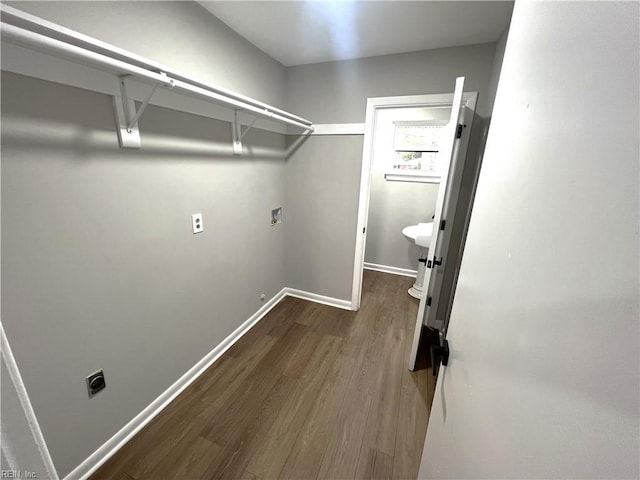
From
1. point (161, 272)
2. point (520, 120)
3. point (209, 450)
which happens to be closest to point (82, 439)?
point (209, 450)

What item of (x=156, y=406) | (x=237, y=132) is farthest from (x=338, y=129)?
(x=156, y=406)

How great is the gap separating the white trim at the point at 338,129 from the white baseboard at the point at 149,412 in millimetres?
1954

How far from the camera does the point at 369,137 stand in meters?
2.18

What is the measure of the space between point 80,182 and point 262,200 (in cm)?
134

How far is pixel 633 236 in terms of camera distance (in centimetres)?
21

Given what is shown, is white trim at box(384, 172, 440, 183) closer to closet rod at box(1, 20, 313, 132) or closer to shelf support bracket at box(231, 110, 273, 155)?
shelf support bracket at box(231, 110, 273, 155)

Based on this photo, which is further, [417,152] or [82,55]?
[417,152]

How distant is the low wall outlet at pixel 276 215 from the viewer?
8.16 feet

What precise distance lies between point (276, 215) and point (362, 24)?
169 centimetres

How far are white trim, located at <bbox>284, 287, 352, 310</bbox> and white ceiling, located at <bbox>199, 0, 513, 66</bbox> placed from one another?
2372 mm

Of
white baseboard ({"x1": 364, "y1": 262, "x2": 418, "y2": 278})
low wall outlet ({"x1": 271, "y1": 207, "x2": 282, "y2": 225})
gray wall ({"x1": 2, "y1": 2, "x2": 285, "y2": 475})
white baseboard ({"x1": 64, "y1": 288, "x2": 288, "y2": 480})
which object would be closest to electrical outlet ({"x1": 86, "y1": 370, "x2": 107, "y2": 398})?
gray wall ({"x1": 2, "y1": 2, "x2": 285, "y2": 475})

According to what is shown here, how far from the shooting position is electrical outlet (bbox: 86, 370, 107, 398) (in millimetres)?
1169

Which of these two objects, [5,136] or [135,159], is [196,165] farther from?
[5,136]

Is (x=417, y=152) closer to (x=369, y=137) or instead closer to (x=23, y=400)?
(x=369, y=137)
